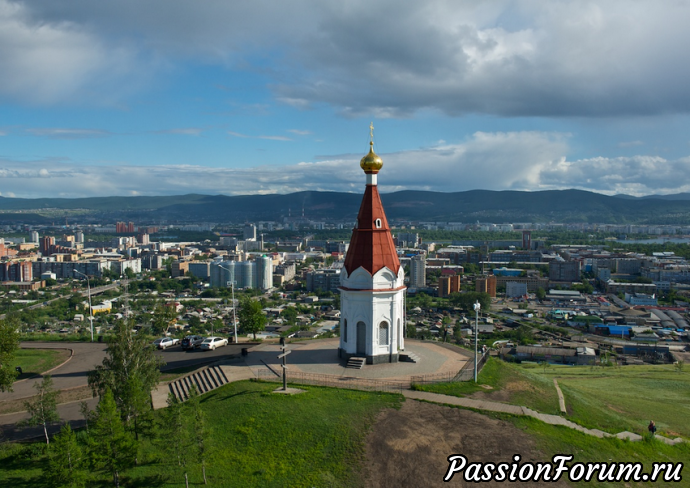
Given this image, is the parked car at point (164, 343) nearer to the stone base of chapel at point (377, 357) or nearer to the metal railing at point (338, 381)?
the metal railing at point (338, 381)

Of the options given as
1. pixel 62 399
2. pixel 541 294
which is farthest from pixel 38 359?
pixel 541 294

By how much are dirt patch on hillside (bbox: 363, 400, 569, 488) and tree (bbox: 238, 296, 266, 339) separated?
1415cm

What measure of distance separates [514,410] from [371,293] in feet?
24.9

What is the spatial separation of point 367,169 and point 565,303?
64541 millimetres

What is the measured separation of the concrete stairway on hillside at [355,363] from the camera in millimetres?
21062

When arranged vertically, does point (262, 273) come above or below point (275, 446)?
below

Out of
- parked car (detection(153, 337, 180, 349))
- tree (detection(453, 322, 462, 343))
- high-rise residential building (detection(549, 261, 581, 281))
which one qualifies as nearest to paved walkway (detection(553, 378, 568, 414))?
parked car (detection(153, 337, 180, 349))

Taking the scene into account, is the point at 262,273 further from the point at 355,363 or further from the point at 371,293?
the point at 355,363

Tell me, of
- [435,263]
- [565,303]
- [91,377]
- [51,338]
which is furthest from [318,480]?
[435,263]

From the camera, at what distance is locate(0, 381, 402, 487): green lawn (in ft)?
43.1

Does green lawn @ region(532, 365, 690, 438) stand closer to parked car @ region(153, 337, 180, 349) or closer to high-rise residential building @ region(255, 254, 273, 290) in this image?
parked car @ region(153, 337, 180, 349)

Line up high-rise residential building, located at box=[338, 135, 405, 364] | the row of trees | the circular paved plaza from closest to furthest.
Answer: the row of trees
the circular paved plaza
high-rise residential building, located at box=[338, 135, 405, 364]

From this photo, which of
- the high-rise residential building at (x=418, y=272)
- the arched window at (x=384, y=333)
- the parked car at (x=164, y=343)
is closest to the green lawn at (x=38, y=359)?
the parked car at (x=164, y=343)

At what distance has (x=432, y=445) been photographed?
13.9m
